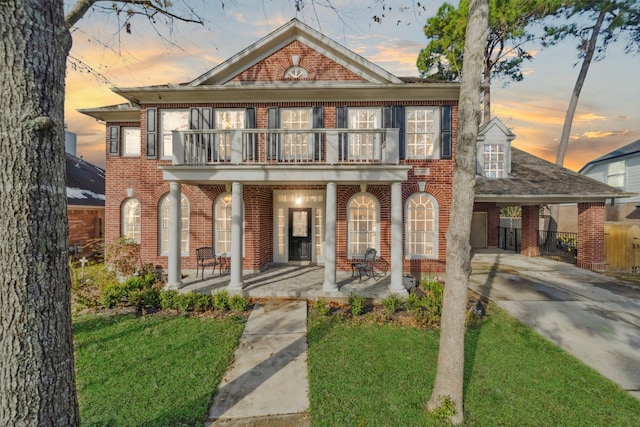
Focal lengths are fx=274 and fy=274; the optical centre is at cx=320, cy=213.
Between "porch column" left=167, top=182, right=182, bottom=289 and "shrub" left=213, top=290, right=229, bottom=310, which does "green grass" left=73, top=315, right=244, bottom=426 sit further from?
"porch column" left=167, top=182, right=182, bottom=289

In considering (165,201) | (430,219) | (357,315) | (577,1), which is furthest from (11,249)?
(577,1)

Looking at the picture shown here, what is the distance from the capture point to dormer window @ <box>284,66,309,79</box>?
10.3 metres

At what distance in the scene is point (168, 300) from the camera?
22.2 feet

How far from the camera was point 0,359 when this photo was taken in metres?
2.02

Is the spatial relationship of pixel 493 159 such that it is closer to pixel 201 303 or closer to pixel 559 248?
pixel 559 248

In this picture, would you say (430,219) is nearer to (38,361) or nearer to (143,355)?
(143,355)

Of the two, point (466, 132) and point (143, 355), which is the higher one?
point (466, 132)

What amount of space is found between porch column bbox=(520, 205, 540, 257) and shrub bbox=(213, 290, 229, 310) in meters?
15.2

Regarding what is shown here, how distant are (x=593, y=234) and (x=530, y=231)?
3337 mm

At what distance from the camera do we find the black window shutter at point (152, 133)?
9.83m

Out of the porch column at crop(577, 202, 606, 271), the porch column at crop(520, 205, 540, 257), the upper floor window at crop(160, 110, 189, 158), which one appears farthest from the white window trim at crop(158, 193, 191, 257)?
the porch column at crop(520, 205, 540, 257)

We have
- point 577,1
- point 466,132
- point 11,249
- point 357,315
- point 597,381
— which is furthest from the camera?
point 577,1

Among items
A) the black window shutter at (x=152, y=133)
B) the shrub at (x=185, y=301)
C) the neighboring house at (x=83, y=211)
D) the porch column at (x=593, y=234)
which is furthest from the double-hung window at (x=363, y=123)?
the neighboring house at (x=83, y=211)

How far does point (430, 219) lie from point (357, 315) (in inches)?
198
